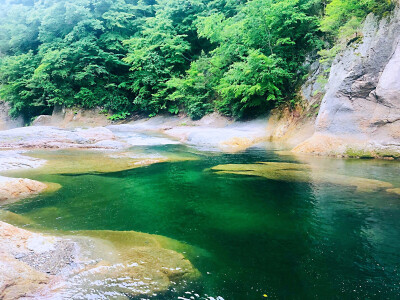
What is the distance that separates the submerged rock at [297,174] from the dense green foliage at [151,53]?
7.72 metres

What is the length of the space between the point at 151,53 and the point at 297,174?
68.5 ft

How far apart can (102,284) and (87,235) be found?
1439 millimetres

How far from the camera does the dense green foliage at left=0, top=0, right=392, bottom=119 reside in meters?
16.9

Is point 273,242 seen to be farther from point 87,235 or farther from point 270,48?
point 270,48

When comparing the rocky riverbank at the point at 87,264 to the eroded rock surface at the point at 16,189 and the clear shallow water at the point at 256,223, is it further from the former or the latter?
the eroded rock surface at the point at 16,189

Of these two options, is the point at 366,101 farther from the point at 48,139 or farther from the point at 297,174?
the point at 48,139

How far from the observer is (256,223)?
15.7ft

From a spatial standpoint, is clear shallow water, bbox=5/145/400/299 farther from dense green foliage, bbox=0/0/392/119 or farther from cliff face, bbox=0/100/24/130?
cliff face, bbox=0/100/24/130

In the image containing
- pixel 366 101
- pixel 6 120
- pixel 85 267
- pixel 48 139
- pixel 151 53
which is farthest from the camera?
pixel 6 120

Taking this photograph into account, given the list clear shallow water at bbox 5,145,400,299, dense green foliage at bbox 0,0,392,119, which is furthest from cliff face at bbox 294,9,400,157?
dense green foliage at bbox 0,0,392,119

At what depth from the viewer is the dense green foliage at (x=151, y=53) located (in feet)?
55.5

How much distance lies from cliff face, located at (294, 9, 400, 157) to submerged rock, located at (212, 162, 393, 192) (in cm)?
327

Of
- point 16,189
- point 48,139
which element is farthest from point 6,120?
point 16,189

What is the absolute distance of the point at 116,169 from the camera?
360 inches
